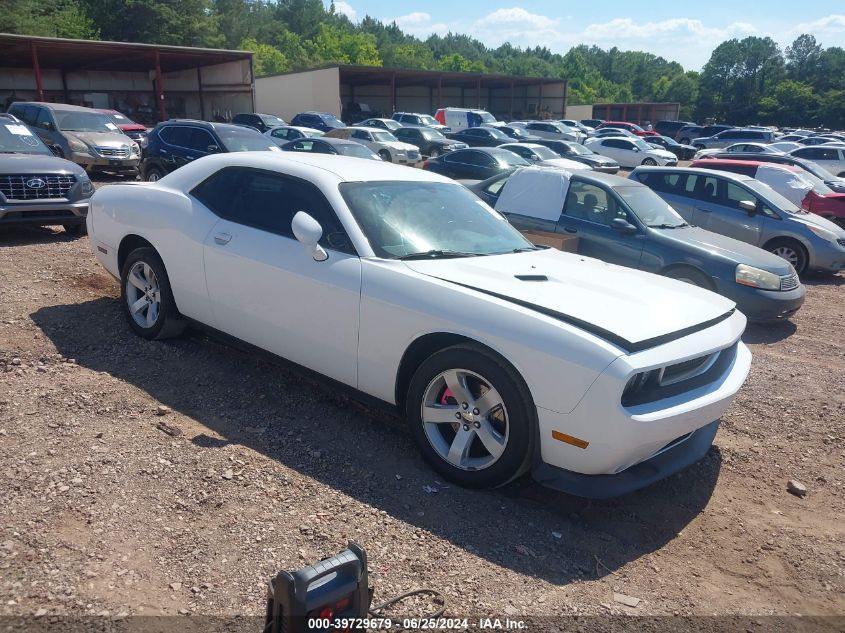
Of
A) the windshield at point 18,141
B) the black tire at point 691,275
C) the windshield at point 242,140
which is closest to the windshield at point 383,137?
the windshield at point 242,140

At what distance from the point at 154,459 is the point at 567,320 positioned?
2329 millimetres

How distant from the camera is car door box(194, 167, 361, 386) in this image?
13.0ft

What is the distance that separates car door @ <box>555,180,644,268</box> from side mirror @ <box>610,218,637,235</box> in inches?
2.7

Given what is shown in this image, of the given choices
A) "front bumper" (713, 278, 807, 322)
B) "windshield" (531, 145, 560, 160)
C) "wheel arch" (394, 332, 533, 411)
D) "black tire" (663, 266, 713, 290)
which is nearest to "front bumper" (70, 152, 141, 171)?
"black tire" (663, 266, 713, 290)

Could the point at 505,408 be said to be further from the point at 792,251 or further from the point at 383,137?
the point at 383,137

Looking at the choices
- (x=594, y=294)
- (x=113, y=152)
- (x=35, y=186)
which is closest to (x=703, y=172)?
(x=594, y=294)

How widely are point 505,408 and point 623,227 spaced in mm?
4869

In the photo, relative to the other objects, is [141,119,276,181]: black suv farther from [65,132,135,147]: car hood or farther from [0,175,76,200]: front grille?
[0,175,76,200]: front grille

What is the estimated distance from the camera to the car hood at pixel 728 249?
745cm

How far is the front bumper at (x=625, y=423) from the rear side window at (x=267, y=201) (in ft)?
5.48

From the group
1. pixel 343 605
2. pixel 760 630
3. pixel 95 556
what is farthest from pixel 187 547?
pixel 760 630

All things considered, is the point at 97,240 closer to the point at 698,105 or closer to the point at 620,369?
the point at 620,369

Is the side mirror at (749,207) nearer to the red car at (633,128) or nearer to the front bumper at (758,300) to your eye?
the front bumper at (758,300)

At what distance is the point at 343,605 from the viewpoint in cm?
208
